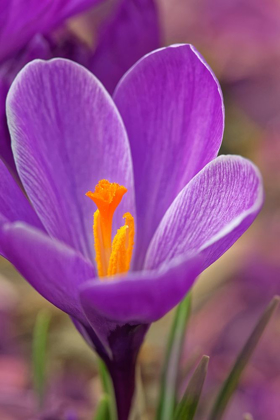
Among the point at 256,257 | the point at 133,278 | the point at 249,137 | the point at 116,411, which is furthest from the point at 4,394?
the point at 249,137

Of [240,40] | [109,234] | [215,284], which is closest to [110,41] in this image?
[109,234]

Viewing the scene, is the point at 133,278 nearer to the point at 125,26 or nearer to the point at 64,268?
the point at 64,268

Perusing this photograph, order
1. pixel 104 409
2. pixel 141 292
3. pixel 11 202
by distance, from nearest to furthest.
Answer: pixel 141 292 → pixel 11 202 → pixel 104 409

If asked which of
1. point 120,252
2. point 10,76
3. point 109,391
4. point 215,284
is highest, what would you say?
point 10,76

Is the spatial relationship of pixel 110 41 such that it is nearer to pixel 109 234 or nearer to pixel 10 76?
pixel 10 76

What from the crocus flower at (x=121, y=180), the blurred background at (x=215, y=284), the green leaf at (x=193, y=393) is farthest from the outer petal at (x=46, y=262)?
the blurred background at (x=215, y=284)

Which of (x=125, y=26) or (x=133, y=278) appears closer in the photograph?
(x=133, y=278)
